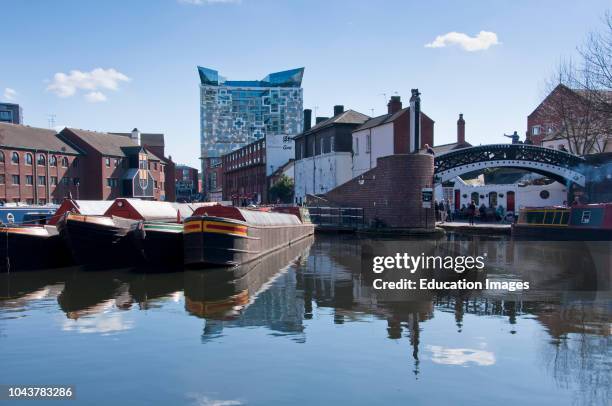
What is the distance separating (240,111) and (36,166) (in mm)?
112260

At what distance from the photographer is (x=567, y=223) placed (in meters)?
24.6

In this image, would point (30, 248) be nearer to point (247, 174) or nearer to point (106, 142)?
point (106, 142)

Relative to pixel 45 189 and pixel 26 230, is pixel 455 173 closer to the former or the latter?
pixel 26 230

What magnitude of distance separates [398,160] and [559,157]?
12178mm

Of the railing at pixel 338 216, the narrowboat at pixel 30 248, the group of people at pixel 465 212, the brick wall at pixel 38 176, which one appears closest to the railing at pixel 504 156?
the group of people at pixel 465 212

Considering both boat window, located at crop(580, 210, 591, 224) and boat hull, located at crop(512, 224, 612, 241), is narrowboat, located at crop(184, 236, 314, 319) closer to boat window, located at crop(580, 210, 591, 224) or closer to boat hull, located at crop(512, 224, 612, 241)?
boat hull, located at crop(512, 224, 612, 241)

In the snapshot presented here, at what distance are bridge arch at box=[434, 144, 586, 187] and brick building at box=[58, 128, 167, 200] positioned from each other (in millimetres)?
37766

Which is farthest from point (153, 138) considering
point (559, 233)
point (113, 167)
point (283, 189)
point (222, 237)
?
point (222, 237)

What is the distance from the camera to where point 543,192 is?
37.2 metres

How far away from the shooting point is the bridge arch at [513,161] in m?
33.8

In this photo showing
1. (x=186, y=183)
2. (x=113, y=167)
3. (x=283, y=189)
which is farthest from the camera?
(x=186, y=183)

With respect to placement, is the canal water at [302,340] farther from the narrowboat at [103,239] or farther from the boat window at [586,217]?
the boat window at [586,217]

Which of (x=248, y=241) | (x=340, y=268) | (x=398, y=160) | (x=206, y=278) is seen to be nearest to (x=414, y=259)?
(x=340, y=268)

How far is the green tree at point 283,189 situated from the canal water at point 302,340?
43.6 meters
